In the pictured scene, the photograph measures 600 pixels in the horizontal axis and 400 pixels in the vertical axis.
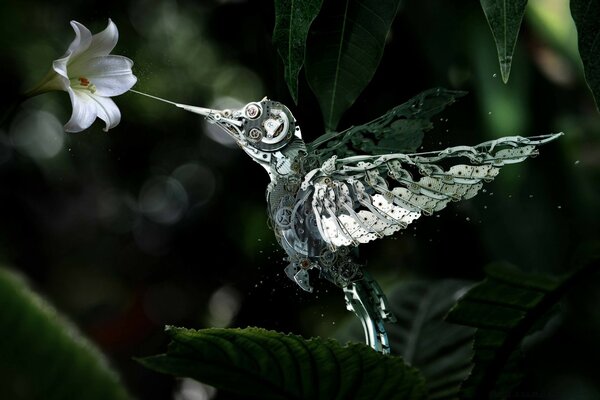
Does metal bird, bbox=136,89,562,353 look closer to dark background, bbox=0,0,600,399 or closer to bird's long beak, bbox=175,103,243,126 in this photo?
bird's long beak, bbox=175,103,243,126

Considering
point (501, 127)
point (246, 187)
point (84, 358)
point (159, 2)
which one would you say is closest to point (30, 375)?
point (84, 358)

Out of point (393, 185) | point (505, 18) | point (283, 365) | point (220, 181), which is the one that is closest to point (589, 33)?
point (505, 18)

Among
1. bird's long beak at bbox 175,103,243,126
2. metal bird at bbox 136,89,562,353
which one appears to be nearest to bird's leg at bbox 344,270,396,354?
metal bird at bbox 136,89,562,353

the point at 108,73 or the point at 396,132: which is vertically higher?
the point at 108,73

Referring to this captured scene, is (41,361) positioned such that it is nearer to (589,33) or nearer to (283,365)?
(283,365)

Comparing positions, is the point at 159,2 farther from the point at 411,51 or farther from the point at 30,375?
the point at 30,375

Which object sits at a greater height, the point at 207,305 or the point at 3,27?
the point at 3,27
